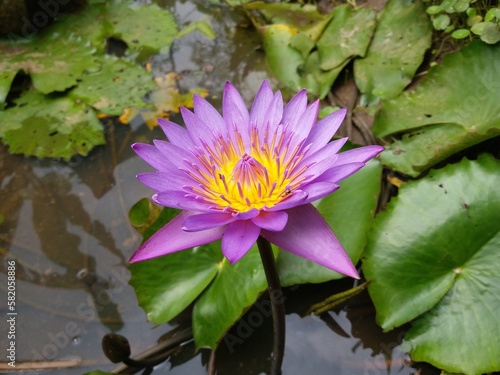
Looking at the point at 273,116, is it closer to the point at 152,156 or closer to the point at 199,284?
the point at 152,156

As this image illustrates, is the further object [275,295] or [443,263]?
[443,263]

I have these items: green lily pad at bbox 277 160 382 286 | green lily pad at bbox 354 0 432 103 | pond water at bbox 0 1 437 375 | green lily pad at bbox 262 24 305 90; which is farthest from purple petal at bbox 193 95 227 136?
green lily pad at bbox 262 24 305 90

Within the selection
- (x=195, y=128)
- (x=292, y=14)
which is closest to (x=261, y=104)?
(x=195, y=128)

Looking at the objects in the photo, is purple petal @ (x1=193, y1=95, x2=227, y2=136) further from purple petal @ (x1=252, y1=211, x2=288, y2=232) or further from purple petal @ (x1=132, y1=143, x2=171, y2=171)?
purple petal @ (x1=252, y1=211, x2=288, y2=232)

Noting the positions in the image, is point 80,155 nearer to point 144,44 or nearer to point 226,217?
point 144,44

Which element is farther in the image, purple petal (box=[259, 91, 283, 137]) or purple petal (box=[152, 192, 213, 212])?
purple petal (box=[259, 91, 283, 137])

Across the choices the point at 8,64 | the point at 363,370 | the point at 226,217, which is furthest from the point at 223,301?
the point at 8,64
